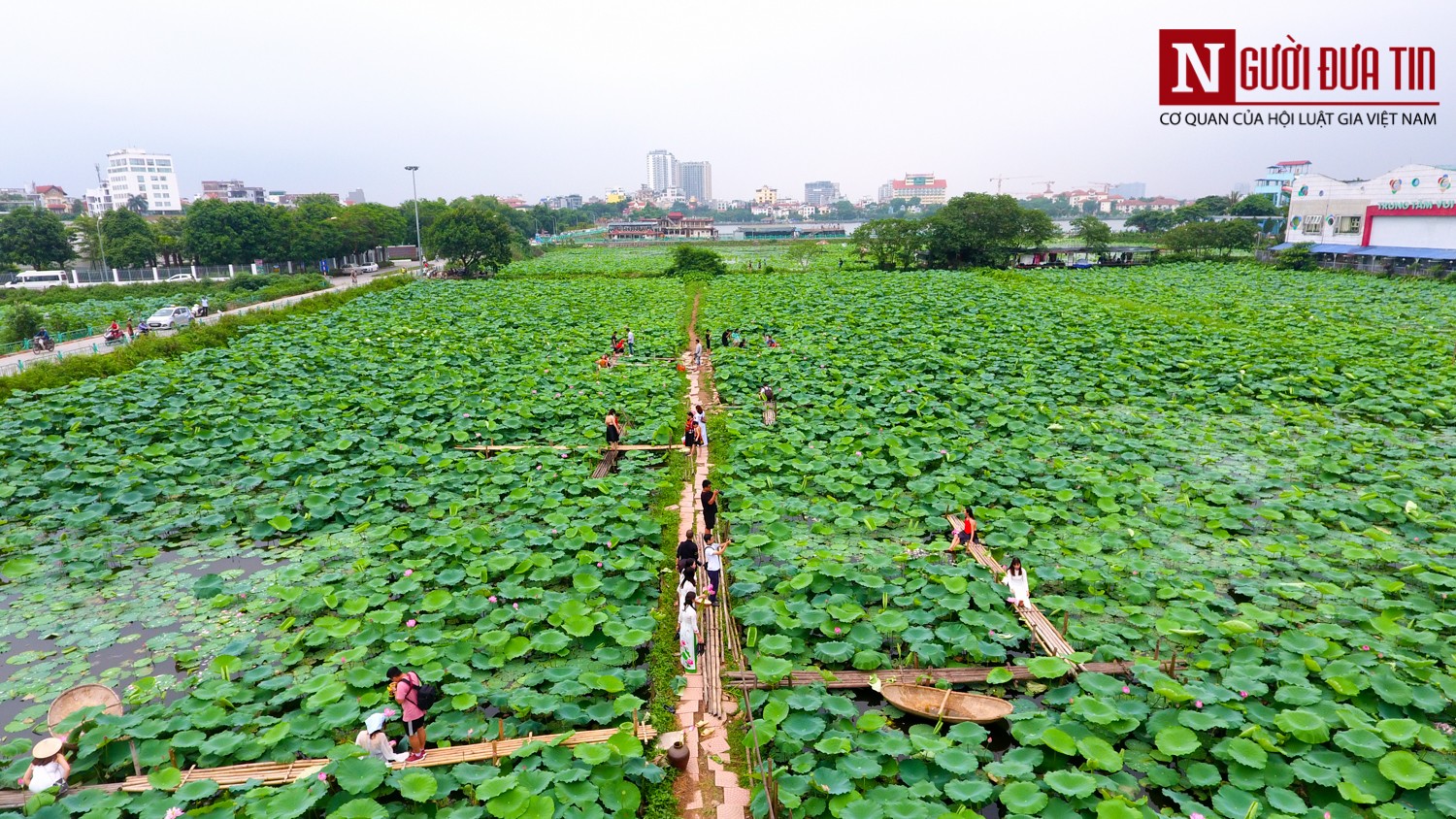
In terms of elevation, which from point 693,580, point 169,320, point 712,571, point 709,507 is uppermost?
point 169,320

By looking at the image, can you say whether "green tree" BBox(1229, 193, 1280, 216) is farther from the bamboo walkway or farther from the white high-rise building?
the white high-rise building

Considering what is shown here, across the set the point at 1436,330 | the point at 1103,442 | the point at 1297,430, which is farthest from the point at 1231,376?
the point at 1436,330

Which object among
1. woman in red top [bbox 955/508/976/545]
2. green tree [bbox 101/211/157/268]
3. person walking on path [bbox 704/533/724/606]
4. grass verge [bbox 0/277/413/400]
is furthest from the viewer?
green tree [bbox 101/211/157/268]

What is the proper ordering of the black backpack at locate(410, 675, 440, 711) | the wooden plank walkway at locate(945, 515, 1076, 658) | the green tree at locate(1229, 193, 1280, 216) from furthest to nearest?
the green tree at locate(1229, 193, 1280, 216) < the wooden plank walkway at locate(945, 515, 1076, 658) < the black backpack at locate(410, 675, 440, 711)

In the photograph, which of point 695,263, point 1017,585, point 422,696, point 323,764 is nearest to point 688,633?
point 422,696

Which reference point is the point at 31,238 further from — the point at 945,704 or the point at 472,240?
the point at 945,704

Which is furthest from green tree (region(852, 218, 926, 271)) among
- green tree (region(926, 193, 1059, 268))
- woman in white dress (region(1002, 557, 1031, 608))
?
woman in white dress (region(1002, 557, 1031, 608))
